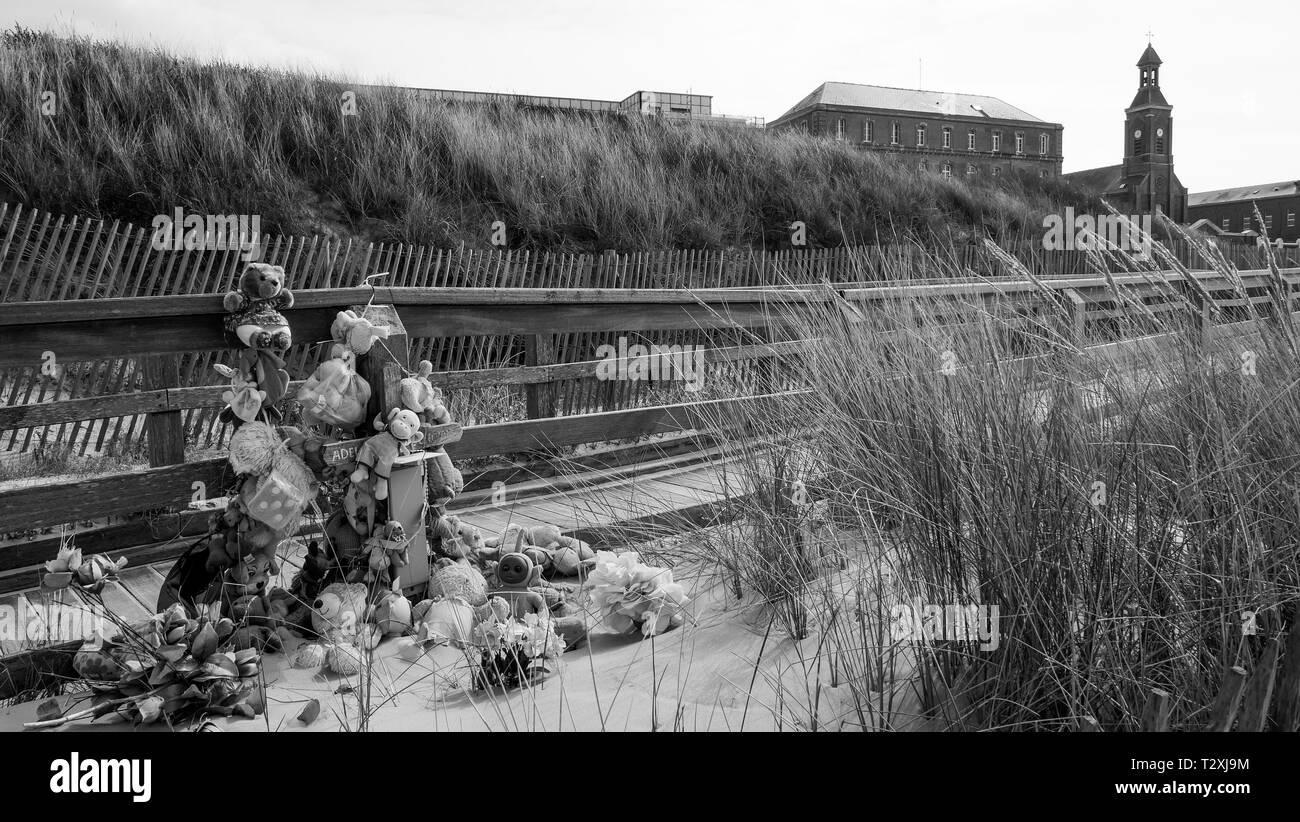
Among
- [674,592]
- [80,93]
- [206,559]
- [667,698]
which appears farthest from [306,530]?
[80,93]

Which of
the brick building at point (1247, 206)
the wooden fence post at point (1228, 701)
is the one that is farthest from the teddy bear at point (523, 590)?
the brick building at point (1247, 206)

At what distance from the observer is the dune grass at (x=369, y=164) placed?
10266 mm

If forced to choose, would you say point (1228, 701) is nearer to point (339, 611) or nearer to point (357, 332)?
point (339, 611)

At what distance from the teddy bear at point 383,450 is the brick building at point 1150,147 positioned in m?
67.7

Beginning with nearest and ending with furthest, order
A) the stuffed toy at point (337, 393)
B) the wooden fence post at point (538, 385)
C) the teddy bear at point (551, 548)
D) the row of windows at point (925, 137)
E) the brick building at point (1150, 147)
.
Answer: the stuffed toy at point (337, 393), the teddy bear at point (551, 548), the wooden fence post at point (538, 385), the row of windows at point (925, 137), the brick building at point (1150, 147)

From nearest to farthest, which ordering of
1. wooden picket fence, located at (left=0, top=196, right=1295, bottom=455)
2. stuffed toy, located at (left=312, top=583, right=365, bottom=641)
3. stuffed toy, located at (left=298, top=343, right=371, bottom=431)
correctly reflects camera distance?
stuffed toy, located at (left=312, top=583, right=365, bottom=641) < stuffed toy, located at (left=298, top=343, right=371, bottom=431) < wooden picket fence, located at (left=0, top=196, right=1295, bottom=455)

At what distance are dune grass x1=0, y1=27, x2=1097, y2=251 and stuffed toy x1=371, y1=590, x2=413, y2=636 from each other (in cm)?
876

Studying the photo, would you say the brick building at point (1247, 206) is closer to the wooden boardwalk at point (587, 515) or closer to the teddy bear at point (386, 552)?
the wooden boardwalk at point (587, 515)

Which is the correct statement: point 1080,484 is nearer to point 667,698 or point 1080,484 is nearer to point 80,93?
point 667,698

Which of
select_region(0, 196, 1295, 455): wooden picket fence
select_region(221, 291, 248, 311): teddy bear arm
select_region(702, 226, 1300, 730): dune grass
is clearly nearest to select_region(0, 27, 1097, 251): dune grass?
select_region(0, 196, 1295, 455): wooden picket fence

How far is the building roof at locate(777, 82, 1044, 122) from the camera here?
60.8m

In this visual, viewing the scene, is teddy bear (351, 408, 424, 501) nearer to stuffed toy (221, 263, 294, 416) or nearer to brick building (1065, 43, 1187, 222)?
stuffed toy (221, 263, 294, 416)

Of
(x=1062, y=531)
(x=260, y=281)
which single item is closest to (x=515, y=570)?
(x=260, y=281)

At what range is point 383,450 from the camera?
10.8 feet
